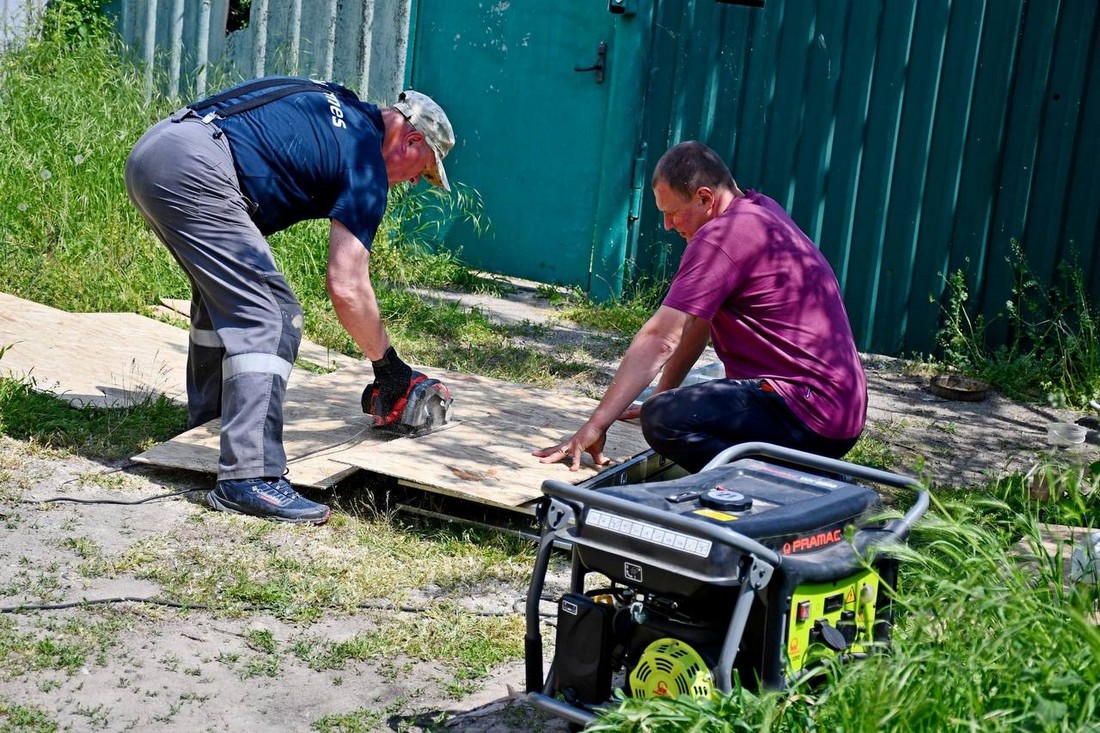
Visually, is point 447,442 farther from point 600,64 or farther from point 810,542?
point 600,64

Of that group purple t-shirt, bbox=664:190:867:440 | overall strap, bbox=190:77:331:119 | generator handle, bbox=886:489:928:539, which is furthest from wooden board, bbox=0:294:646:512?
generator handle, bbox=886:489:928:539

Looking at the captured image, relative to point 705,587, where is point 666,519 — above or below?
above

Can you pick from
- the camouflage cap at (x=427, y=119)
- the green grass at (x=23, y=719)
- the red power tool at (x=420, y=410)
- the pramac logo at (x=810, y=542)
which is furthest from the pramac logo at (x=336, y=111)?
the pramac logo at (x=810, y=542)

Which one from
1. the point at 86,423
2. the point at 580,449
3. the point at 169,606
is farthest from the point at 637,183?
the point at 169,606

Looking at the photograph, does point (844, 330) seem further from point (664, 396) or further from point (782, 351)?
point (664, 396)

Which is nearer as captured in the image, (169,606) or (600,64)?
(169,606)

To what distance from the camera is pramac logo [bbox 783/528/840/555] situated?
2959mm

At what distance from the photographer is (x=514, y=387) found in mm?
6223

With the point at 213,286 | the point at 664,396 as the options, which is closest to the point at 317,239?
the point at 213,286

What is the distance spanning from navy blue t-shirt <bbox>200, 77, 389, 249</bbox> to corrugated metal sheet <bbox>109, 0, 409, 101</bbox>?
172 inches

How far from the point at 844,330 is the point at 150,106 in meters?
6.00

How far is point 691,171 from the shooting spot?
14.8 ft

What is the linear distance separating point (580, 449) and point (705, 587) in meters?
1.68

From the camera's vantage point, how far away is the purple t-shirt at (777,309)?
4.31m
